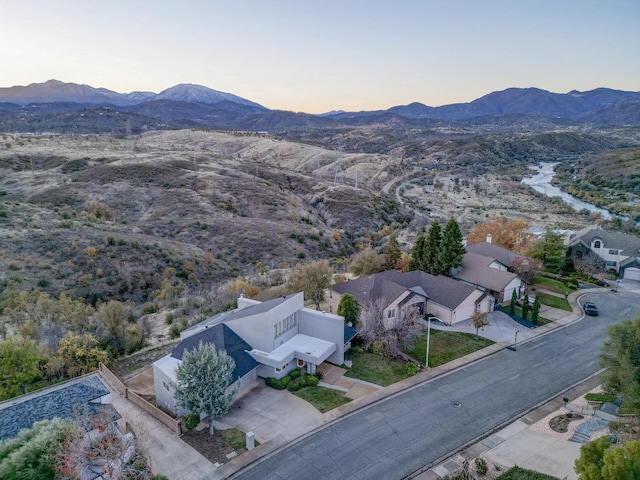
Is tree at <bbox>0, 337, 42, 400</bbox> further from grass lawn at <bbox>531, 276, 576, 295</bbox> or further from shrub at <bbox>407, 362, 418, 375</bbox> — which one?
grass lawn at <bbox>531, 276, 576, 295</bbox>

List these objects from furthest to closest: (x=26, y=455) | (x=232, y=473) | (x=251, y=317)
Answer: (x=251, y=317) → (x=232, y=473) → (x=26, y=455)

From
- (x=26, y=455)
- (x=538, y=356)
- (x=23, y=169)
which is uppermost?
(x=23, y=169)

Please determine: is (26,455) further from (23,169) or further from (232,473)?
(23,169)

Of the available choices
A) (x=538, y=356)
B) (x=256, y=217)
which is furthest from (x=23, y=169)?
(x=538, y=356)

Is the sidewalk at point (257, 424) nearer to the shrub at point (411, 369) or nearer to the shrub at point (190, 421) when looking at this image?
the shrub at point (411, 369)

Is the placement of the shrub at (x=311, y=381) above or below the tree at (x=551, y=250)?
below

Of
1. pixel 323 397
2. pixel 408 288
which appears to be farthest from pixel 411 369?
pixel 408 288

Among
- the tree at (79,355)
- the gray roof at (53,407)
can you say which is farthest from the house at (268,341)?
the tree at (79,355)
